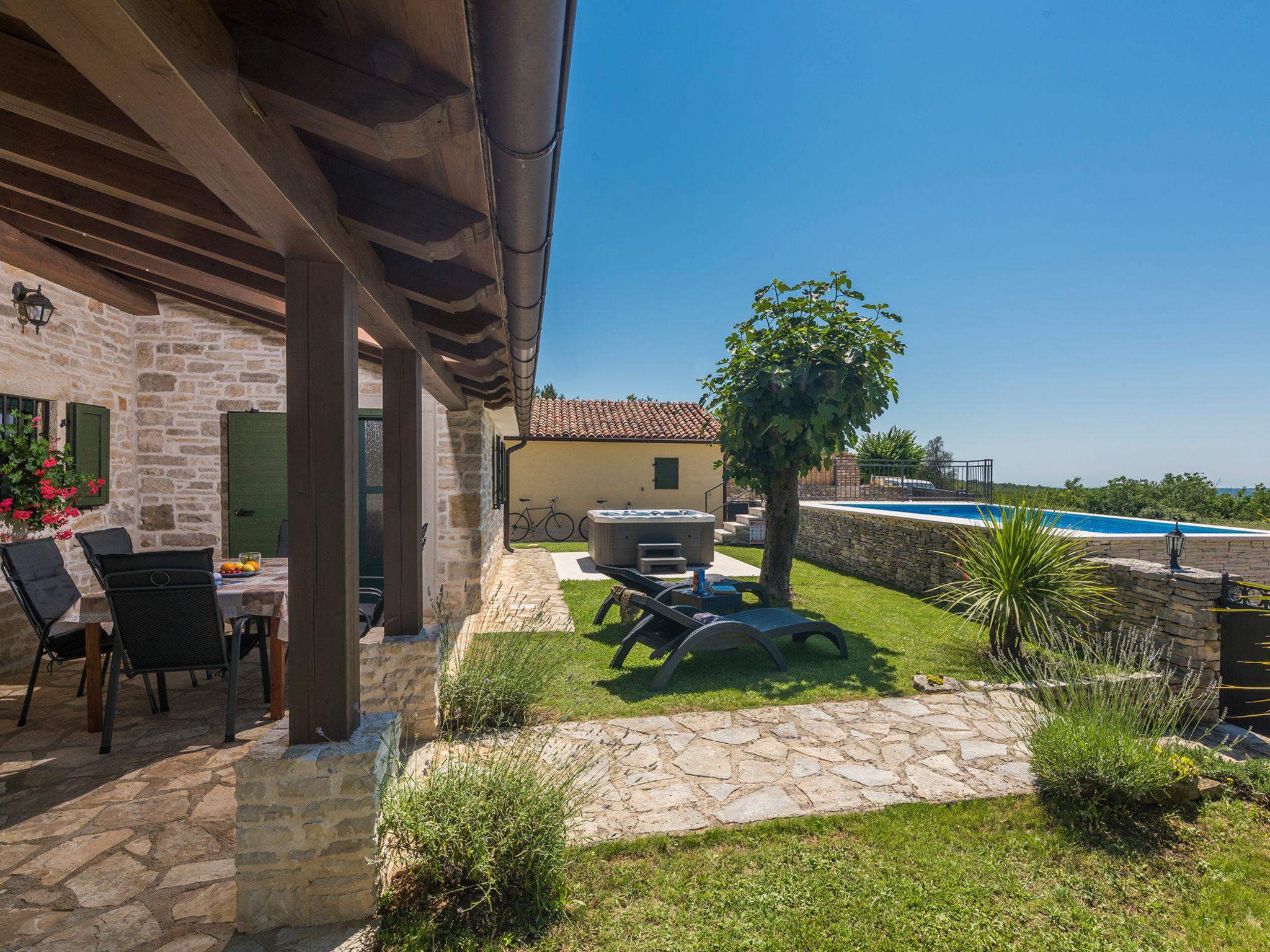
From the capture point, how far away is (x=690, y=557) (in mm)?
10055

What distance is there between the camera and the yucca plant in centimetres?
516

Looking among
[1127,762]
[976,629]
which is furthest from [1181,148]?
[1127,762]

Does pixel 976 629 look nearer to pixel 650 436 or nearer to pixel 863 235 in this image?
pixel 650 436

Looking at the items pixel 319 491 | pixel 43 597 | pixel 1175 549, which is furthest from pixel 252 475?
pixel 1175 549

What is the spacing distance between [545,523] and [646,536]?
631 cm

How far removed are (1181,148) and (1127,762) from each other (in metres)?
14.7

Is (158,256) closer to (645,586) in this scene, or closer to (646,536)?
(645,586)

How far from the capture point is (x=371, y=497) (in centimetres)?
671

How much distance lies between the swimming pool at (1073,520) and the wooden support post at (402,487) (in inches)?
201

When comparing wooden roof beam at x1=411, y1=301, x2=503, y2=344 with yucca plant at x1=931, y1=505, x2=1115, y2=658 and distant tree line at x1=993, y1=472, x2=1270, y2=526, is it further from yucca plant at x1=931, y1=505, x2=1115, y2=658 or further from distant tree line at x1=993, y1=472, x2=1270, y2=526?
distant tree line at x1=993, y1=472, x2=1270, y2=526

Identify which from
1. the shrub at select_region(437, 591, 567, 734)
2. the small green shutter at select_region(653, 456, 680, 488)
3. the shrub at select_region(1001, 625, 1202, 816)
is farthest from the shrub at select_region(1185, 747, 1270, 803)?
the small green shutter at select_region(653, 456, 680, 488)

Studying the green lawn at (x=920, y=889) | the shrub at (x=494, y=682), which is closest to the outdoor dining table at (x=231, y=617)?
Answer: the shrub at (x=494, y=682)

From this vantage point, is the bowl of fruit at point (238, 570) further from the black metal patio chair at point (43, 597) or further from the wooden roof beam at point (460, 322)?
the wooden roof beam at point (460, 322)

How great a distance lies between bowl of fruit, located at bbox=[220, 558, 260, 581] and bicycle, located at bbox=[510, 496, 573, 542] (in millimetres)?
10751
